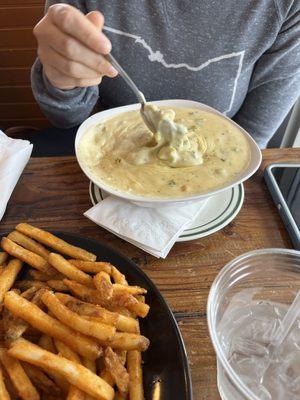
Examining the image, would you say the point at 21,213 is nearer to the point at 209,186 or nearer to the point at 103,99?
the point at 209,186

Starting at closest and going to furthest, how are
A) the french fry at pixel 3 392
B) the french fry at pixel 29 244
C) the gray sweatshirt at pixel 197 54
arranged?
1. the french fry at pixel 3 392
2. the french fry at pixel 29 244
3. the gray sweatshirt at pixel 197 54

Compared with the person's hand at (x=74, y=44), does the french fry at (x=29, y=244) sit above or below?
below

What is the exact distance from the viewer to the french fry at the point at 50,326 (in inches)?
23.0

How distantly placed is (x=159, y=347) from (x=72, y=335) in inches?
5.6

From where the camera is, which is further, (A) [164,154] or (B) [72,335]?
(A) [164,154]

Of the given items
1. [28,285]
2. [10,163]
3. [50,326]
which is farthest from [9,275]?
[10,163]

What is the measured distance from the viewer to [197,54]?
1206 mm

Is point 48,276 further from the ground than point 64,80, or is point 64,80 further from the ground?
point 64,80

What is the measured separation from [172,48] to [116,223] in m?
0.65

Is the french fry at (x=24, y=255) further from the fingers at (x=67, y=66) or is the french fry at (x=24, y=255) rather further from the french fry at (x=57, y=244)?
the fingers at (x=67, y=66)

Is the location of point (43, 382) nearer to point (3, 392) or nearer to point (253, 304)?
point (3, 392)

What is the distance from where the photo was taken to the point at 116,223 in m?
0.84

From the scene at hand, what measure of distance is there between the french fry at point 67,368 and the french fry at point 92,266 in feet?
0.56

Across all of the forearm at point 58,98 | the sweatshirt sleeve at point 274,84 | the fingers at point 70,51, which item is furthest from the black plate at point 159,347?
the sweatshirt sleeve at point 274,84
